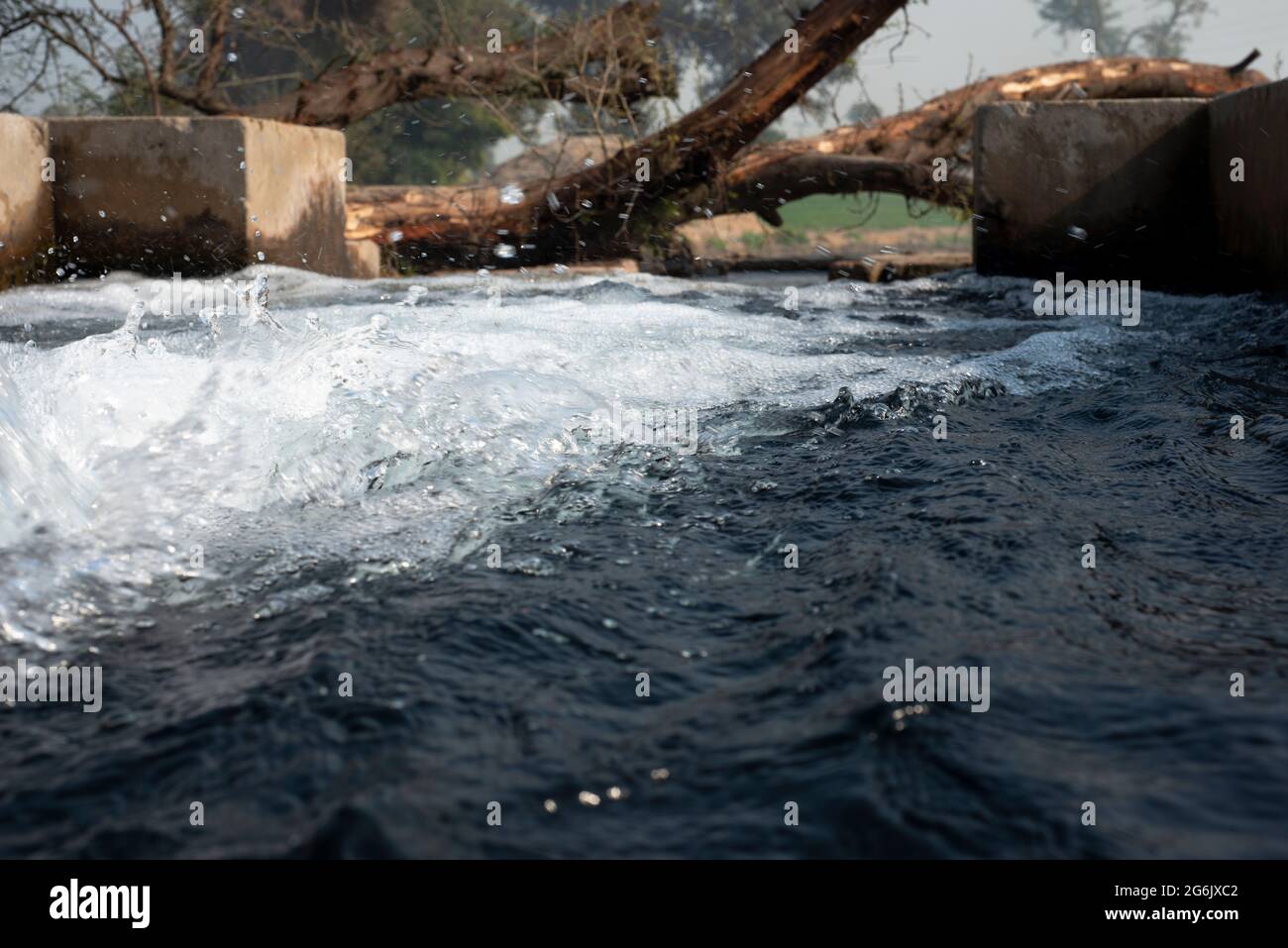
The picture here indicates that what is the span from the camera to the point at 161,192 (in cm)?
732

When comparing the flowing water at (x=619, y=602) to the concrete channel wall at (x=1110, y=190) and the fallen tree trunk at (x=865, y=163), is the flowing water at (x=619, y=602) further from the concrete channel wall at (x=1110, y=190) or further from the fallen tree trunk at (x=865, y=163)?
the fallen tree trunk at (x=865, y=163)

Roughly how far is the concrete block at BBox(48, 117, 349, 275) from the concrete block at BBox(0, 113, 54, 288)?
0.10 metres

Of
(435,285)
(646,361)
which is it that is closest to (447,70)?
(435,285)

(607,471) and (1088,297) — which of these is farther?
(1088,297)

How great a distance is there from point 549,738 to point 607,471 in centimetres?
161

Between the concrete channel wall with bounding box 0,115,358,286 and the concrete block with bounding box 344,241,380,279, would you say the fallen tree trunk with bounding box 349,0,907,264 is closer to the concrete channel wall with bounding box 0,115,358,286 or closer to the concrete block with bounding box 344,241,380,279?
the concrete block with bounding box 344,241,380,279

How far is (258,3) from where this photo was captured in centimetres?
1269

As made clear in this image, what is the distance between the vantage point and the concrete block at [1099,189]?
26.3 ft

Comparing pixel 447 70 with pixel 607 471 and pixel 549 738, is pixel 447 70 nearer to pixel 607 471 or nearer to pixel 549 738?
pixel 607 471

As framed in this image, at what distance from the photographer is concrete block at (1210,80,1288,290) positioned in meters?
6.41

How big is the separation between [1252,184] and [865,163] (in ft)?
13.5
